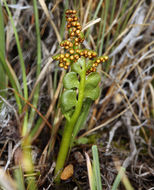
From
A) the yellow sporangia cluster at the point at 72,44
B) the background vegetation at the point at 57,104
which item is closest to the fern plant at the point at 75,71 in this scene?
the yellow sporangia cluster at the point at 72,44

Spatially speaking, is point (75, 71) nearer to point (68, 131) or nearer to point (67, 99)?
point (67, 99)

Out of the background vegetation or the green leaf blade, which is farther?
the background vegetation

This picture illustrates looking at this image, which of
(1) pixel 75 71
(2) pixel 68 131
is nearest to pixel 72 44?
(1) pixel 75 71

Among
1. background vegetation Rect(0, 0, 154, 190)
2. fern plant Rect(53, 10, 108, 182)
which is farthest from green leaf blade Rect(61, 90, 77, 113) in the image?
background vegetation Rect(0, 0, 154, 190)

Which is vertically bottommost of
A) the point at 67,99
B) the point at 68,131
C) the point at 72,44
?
the point at 68,131

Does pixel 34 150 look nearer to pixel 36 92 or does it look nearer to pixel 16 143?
pixel 16 143

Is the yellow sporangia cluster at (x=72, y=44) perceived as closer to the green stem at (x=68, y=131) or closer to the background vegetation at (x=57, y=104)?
the green stem at (x=68, y=131)

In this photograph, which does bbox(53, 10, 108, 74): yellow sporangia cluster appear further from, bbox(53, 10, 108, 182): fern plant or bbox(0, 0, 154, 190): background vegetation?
bbox(0, 0, 154, 190): background vegetation

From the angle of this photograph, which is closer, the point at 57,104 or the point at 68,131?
the point at 68,131

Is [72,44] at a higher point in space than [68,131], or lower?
higher

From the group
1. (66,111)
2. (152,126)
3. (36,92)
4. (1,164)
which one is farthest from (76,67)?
(152,126)

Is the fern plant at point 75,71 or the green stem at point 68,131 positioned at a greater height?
the fern plant at point 75,71
